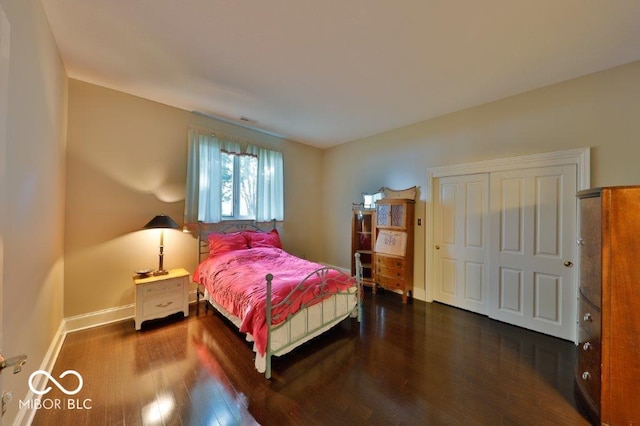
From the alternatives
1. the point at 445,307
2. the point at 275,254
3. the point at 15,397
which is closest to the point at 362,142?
the point at 275,254

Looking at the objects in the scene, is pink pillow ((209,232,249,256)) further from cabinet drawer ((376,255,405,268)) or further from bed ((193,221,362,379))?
cabinet drawer ((376,255,405,268))

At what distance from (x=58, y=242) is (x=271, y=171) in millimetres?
2976

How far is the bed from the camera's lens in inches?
84.3

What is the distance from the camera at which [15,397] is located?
148 cm

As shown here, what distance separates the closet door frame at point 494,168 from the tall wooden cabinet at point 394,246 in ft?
0.86

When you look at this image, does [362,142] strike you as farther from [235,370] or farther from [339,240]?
[235,370]

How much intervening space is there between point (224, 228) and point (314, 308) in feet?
7.54

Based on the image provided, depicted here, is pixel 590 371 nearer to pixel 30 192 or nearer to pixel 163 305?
pixel 163 305

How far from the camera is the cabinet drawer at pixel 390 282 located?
3.84 meters

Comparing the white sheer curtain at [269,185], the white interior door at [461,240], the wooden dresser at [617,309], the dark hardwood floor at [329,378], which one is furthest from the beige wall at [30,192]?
the white interior door at [461,240]

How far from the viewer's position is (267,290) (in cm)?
210

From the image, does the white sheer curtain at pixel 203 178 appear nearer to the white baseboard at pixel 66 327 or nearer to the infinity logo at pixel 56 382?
the white baseboard at pixel 66 327

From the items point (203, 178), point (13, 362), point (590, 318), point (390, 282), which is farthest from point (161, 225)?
point (590, 318)

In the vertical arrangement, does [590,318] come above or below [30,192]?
below
